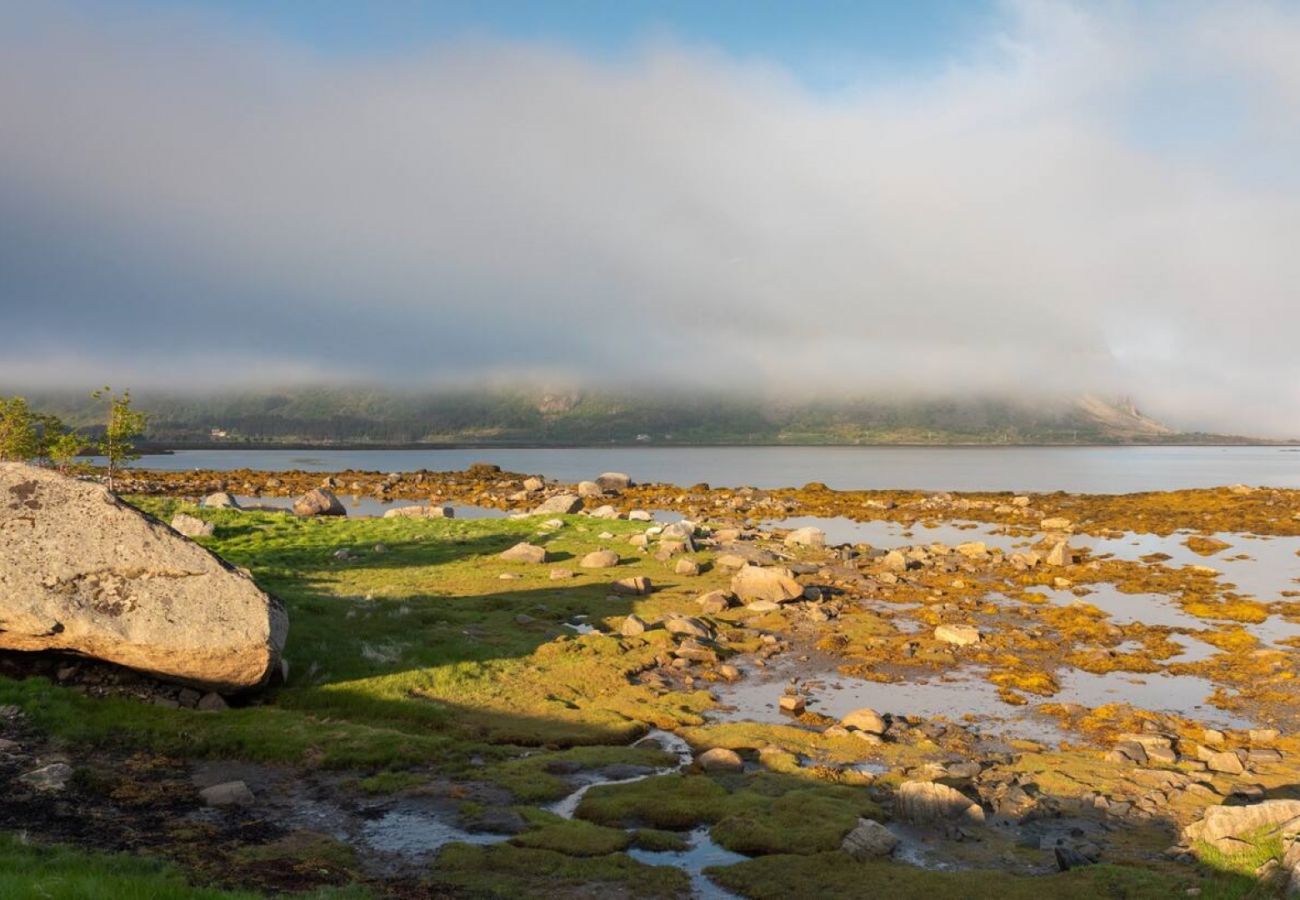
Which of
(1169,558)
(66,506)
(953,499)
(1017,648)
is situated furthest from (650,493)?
(66,506)

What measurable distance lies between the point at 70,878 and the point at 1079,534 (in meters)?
86.0

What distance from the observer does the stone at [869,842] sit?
17.0 m

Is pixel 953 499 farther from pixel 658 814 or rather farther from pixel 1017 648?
pixel 658 814

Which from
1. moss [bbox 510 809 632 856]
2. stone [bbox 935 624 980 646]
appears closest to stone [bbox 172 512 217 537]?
moss [bbox 510 809 632 856]

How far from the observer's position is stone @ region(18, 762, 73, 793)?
18.0m

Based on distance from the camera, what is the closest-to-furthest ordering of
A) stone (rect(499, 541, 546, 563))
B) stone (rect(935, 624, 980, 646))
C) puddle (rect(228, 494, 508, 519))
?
stone (rect(935, 624, 980, 646)), stone (rect(499, 541, 546, 563)), puddle (rect(228, 494, 508, 519))

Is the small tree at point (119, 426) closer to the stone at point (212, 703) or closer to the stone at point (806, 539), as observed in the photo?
the stone at point (212, 703)

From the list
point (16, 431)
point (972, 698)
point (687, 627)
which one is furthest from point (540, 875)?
point (16, 431)

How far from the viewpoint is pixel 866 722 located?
83.8 ft

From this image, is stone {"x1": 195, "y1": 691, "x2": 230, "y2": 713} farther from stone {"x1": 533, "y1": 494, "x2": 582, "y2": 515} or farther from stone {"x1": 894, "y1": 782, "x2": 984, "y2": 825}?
stone {"x1": 533, "y1": 494, "x2": 582, "y2": 515}

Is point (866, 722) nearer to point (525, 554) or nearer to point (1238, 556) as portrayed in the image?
point (525, 554)

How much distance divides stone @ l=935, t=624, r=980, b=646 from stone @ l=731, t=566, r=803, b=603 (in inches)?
→ 318

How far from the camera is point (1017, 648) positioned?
121 feet

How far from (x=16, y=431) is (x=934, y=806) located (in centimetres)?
7592
